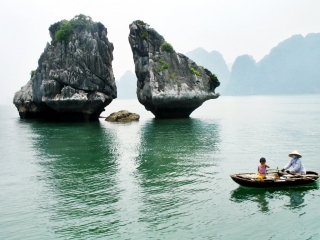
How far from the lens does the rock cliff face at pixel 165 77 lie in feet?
170

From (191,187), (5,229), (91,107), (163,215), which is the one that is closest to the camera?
(5,229)

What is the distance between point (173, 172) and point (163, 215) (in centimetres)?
700

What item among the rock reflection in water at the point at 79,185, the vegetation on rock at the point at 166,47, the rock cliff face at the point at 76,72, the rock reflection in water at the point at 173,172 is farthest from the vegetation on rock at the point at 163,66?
the rock reflection in water at the point at 79,185

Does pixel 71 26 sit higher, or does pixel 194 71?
pixel 71 26

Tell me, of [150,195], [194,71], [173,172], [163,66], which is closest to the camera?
[150,195]

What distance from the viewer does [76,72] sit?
179ft

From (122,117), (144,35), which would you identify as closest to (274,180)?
(144,35)

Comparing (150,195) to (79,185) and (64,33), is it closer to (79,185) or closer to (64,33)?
(79,185)

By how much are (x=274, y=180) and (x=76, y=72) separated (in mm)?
43251

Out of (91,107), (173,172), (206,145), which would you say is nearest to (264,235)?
(173,172)

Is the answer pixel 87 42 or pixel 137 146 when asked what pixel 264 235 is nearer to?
pixel 137 146

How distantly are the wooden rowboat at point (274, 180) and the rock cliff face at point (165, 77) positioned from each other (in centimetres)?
3390

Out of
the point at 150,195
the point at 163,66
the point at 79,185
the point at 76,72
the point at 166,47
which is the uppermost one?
the point at 166,47

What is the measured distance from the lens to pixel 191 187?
17953mm
